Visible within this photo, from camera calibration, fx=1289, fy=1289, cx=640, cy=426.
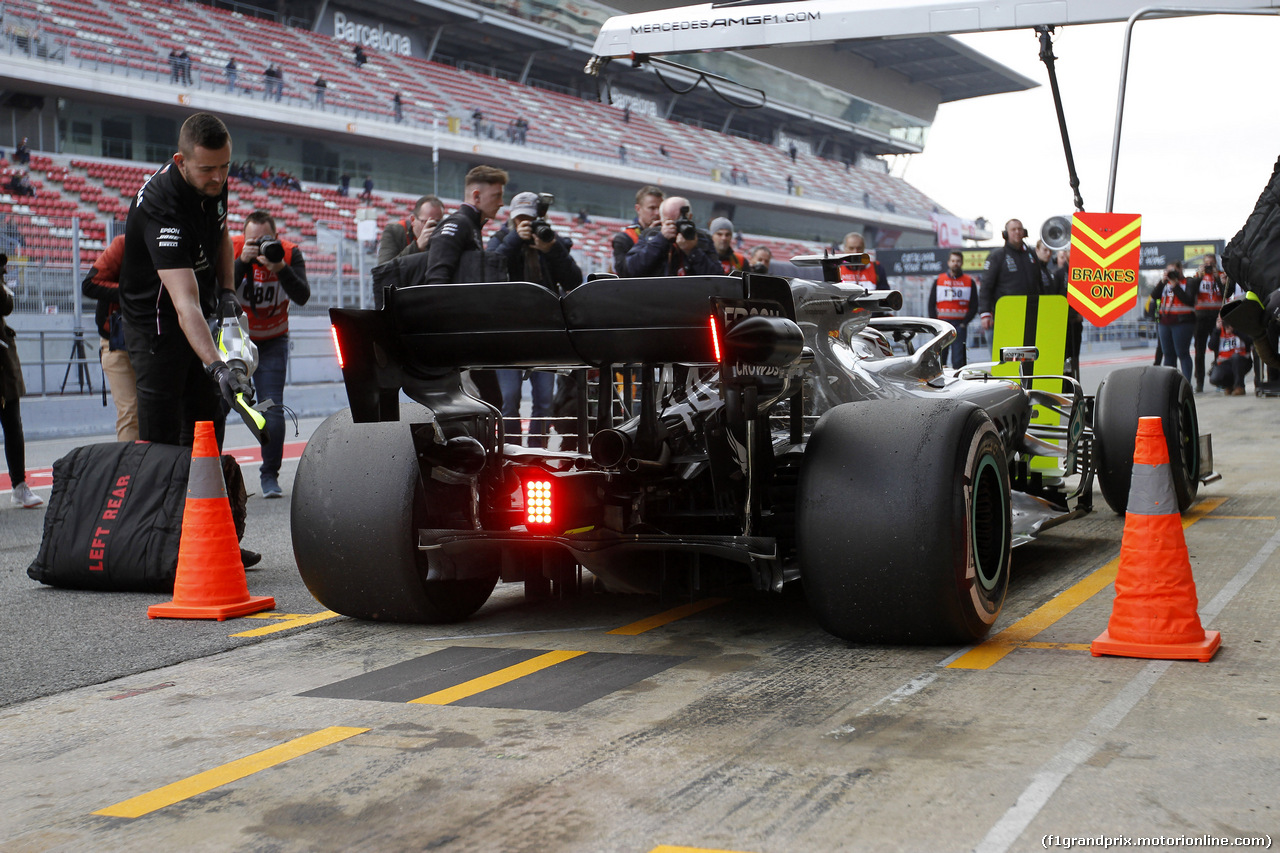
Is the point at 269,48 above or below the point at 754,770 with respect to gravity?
above

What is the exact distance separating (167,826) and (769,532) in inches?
87.7

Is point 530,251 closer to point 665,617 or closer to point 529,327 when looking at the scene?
point 665,617

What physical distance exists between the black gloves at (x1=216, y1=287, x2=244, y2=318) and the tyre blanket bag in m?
0.60

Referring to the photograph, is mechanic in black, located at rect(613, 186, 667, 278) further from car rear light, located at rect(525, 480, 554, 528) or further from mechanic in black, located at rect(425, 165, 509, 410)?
car rear light, located at rect(525, 480, 554, 528)

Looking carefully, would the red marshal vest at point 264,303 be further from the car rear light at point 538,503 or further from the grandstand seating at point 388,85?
the grandstand seating at point 388,85

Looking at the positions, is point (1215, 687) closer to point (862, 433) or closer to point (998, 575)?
point (998, 575)

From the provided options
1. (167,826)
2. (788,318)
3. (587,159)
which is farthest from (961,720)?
(587,159)

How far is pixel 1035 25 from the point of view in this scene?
9.87 metres

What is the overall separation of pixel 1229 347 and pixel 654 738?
1849 cm

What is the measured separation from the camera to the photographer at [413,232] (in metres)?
8.52

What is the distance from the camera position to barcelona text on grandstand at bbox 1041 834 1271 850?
2.37m

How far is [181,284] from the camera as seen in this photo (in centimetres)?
518

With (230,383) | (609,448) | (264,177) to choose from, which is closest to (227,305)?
(230,383)

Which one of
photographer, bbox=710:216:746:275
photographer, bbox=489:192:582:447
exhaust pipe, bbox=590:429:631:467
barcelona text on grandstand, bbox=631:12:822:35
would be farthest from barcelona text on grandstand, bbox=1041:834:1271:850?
barcelona text on grandstand, bbox=631:12:822:35
